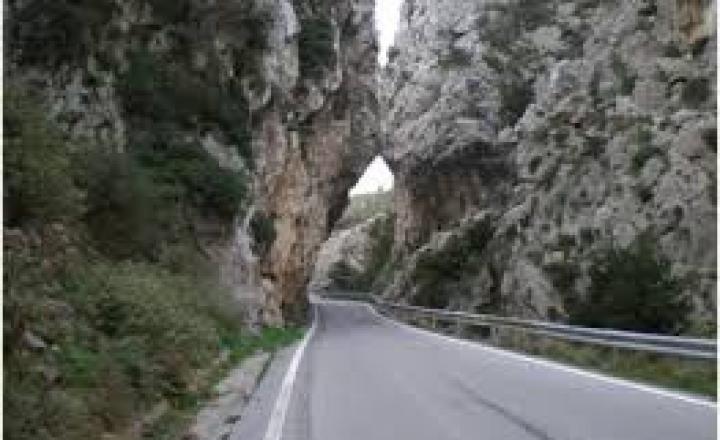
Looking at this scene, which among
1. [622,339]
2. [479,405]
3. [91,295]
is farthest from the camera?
[622,339]

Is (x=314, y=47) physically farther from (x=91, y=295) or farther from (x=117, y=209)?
(x=91, y=295)

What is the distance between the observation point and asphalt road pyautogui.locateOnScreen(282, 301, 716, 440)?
10.0 m

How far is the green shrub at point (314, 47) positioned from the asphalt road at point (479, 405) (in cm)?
2870

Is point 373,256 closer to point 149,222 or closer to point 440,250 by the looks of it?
point 440,250

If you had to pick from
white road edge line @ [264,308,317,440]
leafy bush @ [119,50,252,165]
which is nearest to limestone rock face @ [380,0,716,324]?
white road edge line @ [264,308,317,440]

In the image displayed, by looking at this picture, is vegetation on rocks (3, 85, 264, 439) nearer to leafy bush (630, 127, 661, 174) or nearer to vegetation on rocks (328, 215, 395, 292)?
leafy bush (630, 127, 661, 174)

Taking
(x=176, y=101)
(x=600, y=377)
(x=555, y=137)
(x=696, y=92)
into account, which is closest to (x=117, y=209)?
(x=176, y=101)

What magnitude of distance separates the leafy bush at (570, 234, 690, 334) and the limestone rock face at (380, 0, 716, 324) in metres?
2.17

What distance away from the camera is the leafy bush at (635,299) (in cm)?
2167

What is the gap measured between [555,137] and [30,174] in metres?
27.7

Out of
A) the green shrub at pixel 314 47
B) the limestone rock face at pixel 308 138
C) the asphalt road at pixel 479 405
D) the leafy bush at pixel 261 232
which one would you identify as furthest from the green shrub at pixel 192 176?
the green shrub at pixel 314 47

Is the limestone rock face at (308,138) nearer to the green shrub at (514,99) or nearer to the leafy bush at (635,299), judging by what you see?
the green shrub at (514,99)

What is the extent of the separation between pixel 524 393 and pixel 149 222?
12.5 metres

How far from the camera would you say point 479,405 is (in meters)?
12.3
